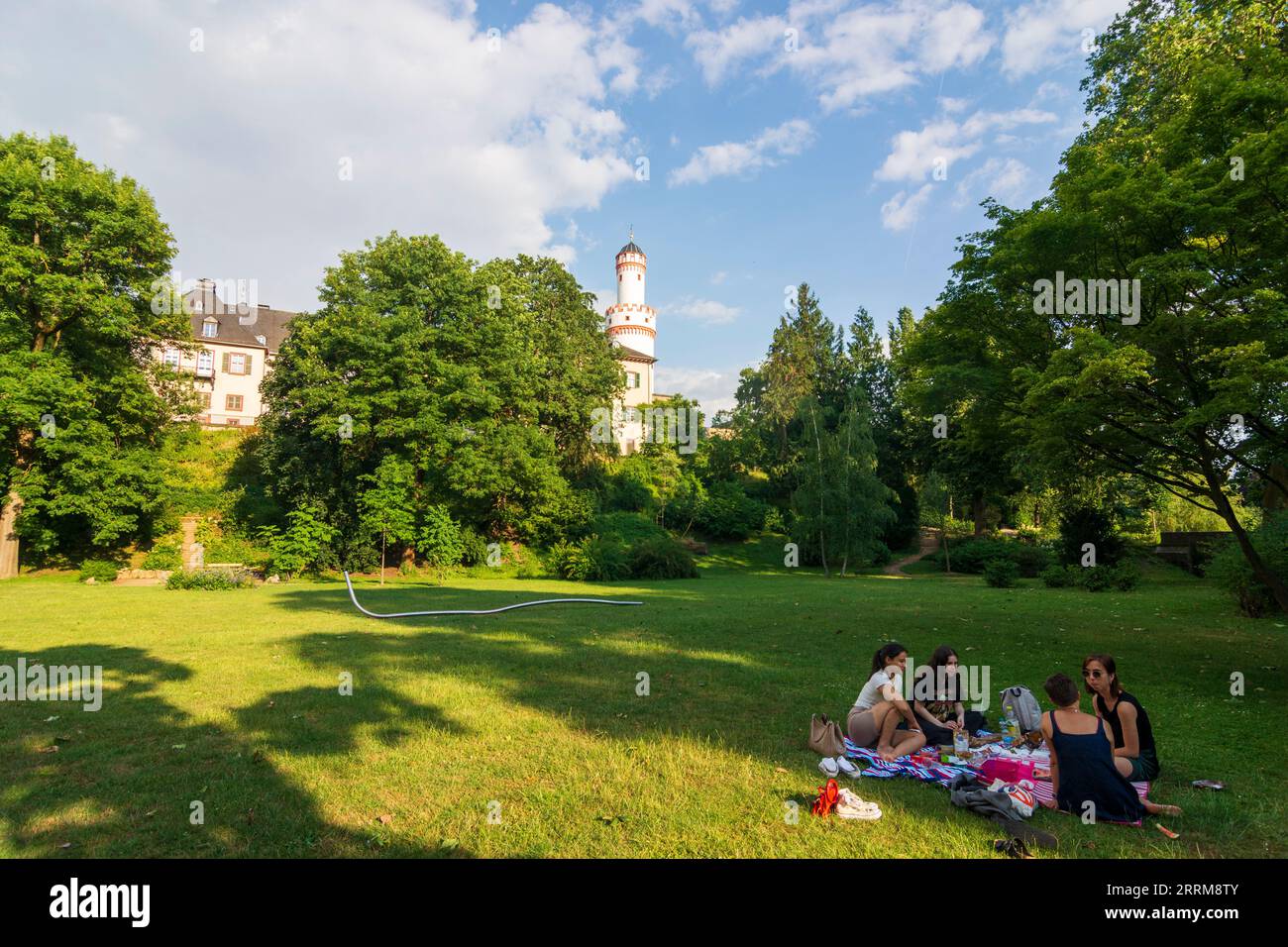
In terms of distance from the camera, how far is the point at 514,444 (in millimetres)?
35188

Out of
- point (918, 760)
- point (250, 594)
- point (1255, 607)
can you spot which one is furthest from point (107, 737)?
point (1255, 607)

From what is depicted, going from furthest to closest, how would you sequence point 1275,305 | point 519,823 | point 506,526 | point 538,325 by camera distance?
point 538,325 < point 506,526 < point 1275,305 < point 519,823

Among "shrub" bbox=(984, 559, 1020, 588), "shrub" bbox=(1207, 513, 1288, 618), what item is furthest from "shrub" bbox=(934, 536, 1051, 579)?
"shrub" bbox=(1207, 513, 1288, 618)

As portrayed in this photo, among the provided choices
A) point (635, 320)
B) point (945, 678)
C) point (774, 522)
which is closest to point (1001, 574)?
point (774, 522)

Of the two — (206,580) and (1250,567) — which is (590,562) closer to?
(206,580)

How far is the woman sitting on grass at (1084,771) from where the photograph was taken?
5.30 metres

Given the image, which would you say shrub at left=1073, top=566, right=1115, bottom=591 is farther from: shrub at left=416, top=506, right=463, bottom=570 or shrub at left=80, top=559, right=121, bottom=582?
shrub at left=80, top=559, right=121, bottom=582

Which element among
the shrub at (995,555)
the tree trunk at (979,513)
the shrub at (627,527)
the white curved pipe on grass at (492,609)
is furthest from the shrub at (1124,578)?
the shrub at (627,527)

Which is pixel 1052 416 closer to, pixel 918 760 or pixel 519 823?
pixel 918 760

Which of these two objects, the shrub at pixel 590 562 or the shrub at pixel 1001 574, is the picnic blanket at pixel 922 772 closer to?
the shrub at pixel 1001 574

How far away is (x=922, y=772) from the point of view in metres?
6.25

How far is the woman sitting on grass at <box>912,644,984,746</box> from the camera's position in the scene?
7.77 metres

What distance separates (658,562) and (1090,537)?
21816mm
